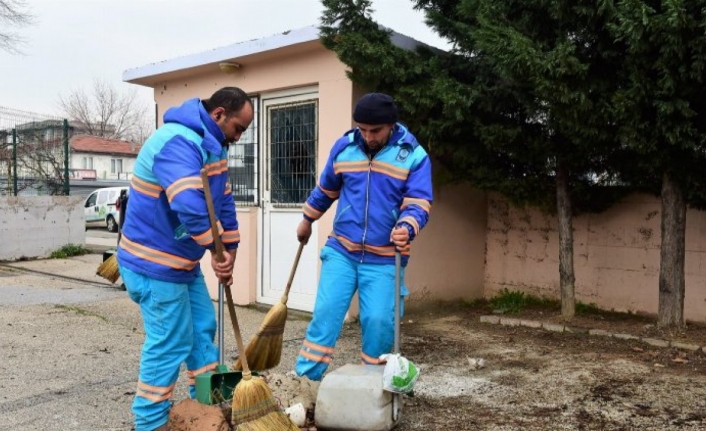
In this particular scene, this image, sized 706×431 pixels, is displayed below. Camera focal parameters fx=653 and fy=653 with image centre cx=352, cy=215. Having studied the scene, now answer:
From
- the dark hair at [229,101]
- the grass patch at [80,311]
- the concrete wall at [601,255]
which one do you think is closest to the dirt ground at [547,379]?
the concrete wall at [601,255]

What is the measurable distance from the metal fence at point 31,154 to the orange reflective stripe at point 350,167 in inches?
381

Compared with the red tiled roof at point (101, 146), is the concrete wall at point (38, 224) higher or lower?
lower

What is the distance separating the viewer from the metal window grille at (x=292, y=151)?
6.91 meters

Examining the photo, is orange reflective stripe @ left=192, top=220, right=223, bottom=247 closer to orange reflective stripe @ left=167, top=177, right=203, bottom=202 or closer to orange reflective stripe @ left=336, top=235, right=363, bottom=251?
orange reflective stripe @ left=167, top=177, right=203, bottom=202

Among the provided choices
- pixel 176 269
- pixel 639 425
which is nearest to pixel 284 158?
pixel 176 269

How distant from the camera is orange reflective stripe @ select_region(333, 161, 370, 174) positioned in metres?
3.87

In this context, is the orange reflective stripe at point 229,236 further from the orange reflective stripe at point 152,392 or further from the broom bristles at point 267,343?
the orange reflective stripe at point 152,392

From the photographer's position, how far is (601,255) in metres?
6.97

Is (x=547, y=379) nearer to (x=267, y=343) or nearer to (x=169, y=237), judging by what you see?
(x=267, y=343)

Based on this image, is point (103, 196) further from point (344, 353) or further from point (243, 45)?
point (344, 353)

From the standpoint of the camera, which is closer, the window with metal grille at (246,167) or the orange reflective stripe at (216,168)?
the orange reflective stripe at (216,168)

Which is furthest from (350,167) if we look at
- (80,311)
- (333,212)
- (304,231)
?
(80,311)

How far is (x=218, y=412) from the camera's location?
3.27 metres

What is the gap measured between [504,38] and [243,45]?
321 cm
